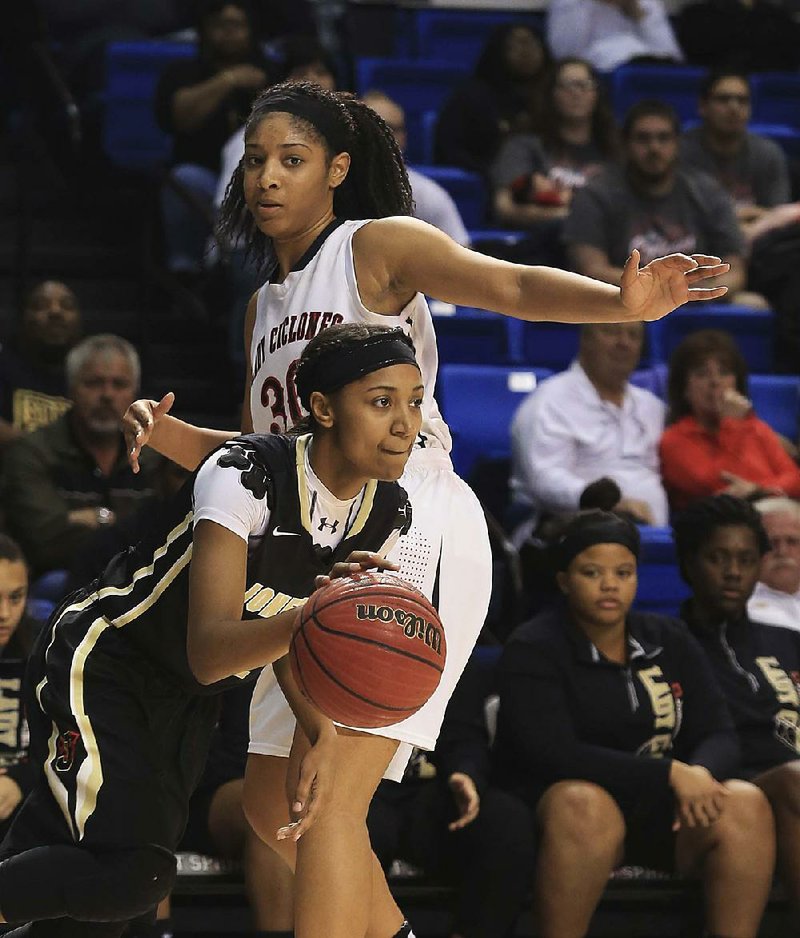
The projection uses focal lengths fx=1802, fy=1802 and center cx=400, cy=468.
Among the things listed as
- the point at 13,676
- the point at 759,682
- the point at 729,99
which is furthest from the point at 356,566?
the point at 729,99

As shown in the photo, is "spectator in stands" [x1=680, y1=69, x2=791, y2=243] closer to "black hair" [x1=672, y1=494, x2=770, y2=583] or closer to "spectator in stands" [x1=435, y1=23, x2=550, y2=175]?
"spectator in stands" [x1=435, y1=23, x2=550, y2=175]

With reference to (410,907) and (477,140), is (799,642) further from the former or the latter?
(477,140)

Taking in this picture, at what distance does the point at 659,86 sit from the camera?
9.06 metres

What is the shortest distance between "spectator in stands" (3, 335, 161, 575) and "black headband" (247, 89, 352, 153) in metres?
2.39

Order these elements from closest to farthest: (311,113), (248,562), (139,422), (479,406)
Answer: (248,562)
(139,422)
(311,113)
(479,406)

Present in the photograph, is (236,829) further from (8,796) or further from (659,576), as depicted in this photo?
(659,576)

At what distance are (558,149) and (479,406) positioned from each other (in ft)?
6.25

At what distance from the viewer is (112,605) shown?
3.29m

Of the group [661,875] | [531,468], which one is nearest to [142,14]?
[531,468]

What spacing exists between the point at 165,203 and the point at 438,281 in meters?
4.50

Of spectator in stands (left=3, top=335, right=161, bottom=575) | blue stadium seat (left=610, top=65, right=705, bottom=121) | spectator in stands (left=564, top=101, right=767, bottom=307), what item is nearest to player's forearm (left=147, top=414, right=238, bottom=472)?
spectator in stands (left=3, top=335, right=161, bottom=575)

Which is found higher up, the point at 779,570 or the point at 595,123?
the point at 595,123

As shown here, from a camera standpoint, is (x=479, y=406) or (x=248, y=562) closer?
(x=248, y=562)

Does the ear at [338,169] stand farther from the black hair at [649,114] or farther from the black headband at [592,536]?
the black hair at [649,114]
